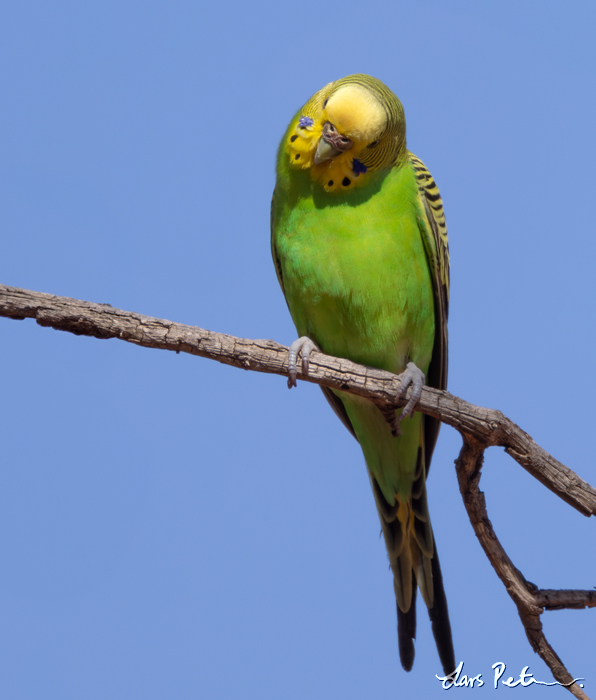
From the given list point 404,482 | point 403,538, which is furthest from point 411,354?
point 403,538

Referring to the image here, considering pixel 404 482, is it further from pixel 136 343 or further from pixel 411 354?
pixel 136 343

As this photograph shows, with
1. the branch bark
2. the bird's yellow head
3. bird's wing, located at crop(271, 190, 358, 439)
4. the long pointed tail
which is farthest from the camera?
bird's wing, located at crop(271, 190, 358, 439)

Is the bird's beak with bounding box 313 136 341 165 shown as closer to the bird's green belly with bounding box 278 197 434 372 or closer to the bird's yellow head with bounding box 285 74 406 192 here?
the bird's yellow head with bounding box 285 74 406 192

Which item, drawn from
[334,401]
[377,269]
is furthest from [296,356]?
[334,401]

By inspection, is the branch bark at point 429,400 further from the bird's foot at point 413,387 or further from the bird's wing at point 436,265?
the bird's wing at point 436,265

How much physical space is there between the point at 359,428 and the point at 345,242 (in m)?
1.34

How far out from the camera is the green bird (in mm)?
4059

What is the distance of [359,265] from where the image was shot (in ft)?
13.2

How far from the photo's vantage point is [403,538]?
4.53m

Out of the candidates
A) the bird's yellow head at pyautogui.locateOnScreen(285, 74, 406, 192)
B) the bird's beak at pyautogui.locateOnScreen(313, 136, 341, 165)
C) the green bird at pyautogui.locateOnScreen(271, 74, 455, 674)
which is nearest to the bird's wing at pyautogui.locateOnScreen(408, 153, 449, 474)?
the green bird at pyautogui.locateOnScreen(271, 74, 455, 674)

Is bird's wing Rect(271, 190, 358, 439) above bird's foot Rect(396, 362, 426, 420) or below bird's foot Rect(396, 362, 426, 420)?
above

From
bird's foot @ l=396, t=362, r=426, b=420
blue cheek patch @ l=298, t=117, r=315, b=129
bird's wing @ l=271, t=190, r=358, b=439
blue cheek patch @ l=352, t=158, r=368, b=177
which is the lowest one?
bird's foot @ l=396, t=362, r=426, b=420

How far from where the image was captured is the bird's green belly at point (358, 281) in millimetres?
4055

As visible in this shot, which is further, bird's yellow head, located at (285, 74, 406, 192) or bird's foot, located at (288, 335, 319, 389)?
bird's yellow head, located at (285, 74, 406, 192)
